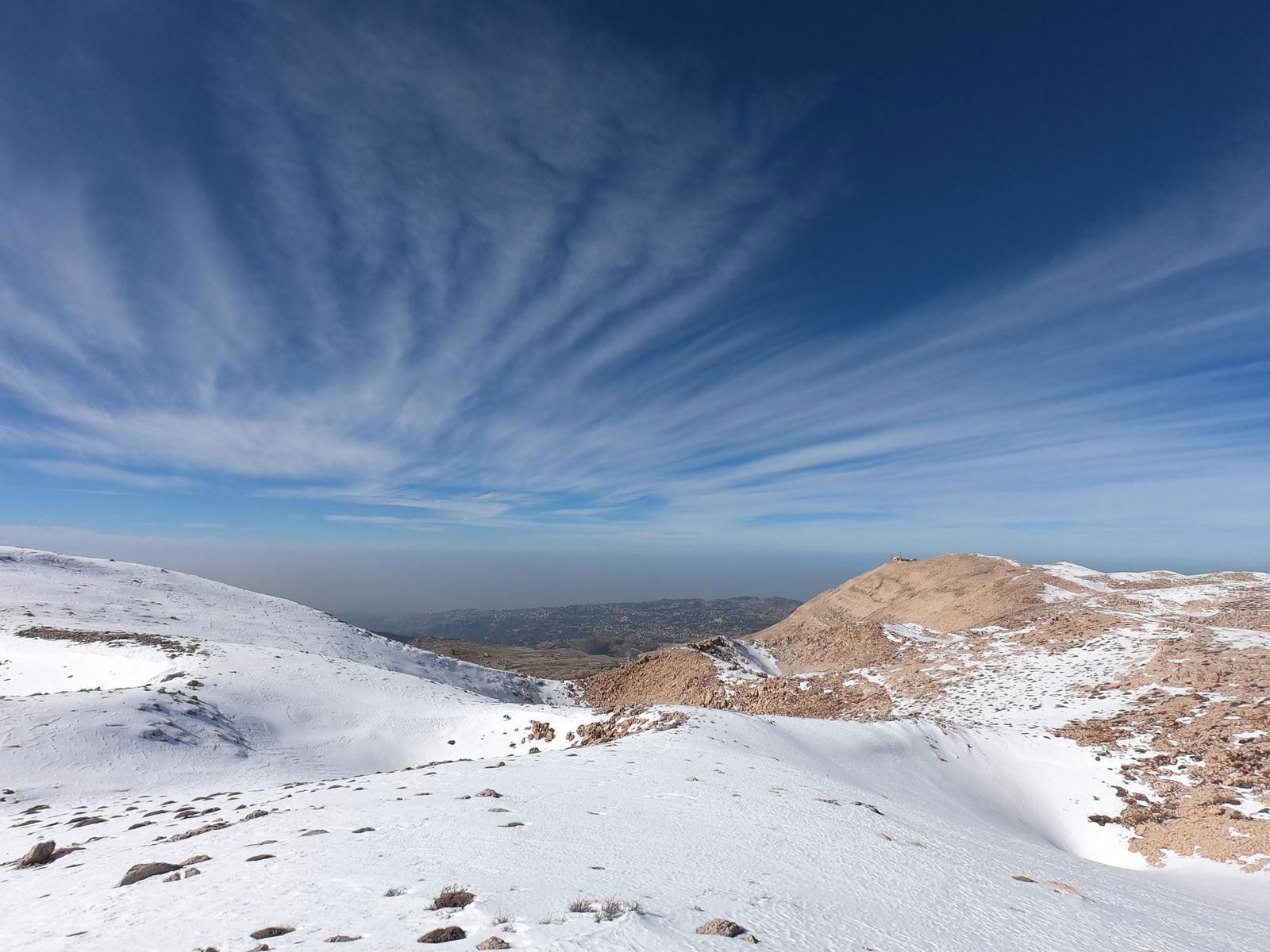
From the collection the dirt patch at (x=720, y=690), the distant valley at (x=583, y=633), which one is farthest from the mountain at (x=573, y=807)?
the distant valley at (x=583, y=633)

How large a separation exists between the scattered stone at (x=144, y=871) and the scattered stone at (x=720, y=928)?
19.0 ft

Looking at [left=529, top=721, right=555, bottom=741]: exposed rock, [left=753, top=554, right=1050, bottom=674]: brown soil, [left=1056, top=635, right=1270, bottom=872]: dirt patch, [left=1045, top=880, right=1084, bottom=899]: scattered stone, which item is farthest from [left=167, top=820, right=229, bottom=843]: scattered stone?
[left=753, top=554, right=1050, bottom=674]: brown soil

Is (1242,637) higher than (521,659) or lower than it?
higher

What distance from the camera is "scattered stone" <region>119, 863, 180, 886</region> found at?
19.2 feet

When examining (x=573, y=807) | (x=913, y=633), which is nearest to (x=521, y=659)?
(x=913, y=633)

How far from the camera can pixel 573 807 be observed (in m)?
8.57

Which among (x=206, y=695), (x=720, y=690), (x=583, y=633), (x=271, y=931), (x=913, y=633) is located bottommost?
(x=583, y=633)

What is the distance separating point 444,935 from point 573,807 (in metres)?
4.63

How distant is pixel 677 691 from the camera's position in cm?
2725

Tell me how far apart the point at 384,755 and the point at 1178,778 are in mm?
22650

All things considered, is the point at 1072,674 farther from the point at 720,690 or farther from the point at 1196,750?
the point at 720,690

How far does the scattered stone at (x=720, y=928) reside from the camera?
4633mm

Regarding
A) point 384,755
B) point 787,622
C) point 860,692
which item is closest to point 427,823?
point 384,755

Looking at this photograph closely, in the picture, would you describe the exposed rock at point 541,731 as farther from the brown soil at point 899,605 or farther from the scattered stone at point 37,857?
the brown soil at point 899,605
